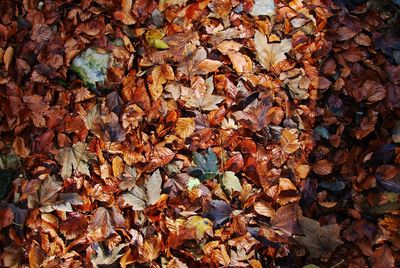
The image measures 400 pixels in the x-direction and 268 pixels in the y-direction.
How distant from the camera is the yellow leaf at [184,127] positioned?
1.97 m

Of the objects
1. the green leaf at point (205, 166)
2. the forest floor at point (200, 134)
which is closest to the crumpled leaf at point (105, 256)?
the forest floor at point (200, 134)

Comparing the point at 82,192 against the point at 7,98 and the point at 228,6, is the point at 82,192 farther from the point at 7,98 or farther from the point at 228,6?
the point at 228,6

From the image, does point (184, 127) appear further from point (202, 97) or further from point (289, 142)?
point (289, 142)

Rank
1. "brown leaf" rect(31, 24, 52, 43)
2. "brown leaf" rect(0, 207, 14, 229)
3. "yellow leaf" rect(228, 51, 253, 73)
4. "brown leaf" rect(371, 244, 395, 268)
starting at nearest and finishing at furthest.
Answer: "brown leaf" rect(371, 244, 395, 268)
"brown leaf" rect(0, 207, 14, 229)
"yellow leaf" rect(228, 51, 253, 73)
"brown leaf" rect(31, 24, 52, 43)

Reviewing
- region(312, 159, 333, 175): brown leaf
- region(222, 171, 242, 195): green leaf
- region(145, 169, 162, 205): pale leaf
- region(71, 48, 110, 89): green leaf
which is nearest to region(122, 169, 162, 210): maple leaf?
region(145, 169, 162, 205): pale leaf

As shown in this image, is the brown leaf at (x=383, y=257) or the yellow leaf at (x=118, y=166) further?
the yellow leaf at (x=118, y=166)

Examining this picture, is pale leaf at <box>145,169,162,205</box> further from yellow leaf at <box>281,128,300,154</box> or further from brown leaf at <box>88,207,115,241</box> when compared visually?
yellow leaf at <box>281,128,300,154</box>

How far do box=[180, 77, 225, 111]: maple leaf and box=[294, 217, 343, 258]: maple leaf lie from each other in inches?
23.4

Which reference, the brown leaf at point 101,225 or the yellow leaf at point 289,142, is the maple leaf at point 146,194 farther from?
the yellow leaf at point 289,142

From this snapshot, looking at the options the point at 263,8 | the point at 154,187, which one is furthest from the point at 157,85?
the point at 263,8

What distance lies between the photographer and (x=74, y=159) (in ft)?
6.48

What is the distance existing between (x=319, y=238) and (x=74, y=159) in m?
1.01

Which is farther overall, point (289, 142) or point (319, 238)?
point (289, 142)

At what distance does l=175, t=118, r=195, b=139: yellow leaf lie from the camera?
6.48ft
